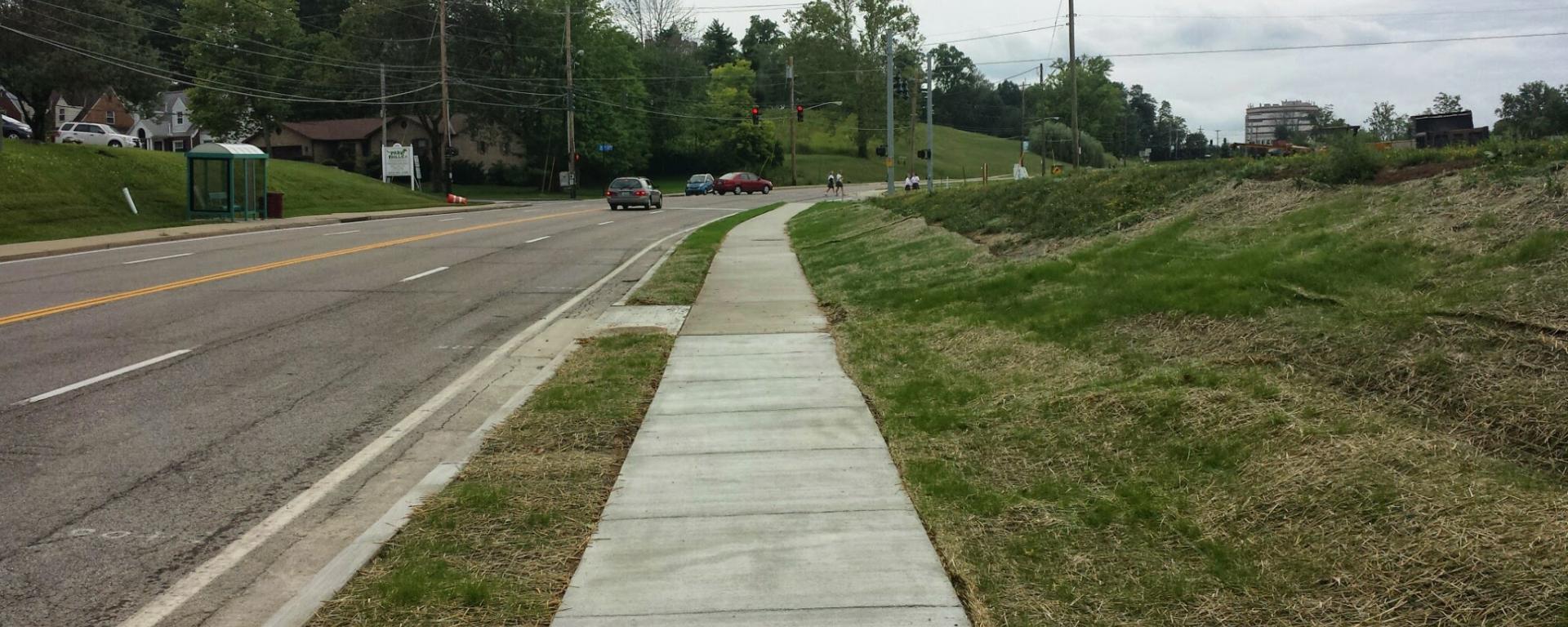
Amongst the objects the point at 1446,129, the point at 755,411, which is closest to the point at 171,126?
the point at 1446,129

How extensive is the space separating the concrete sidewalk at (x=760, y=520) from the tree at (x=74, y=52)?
53685 mm

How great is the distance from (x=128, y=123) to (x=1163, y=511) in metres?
145

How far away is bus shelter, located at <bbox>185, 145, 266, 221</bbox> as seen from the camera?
111ft

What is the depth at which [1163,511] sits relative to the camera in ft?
17.3

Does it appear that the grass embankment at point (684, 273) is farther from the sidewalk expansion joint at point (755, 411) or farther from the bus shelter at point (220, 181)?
the bus shelter at point (220, 181)

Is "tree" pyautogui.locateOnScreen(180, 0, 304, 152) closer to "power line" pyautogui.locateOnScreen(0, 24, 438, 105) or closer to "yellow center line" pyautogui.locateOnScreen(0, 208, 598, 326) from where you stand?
"power line" pyautogui.locateOnScreen(0, 24, 438, 105)

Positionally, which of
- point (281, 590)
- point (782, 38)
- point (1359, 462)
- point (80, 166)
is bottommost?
point (281, 590)

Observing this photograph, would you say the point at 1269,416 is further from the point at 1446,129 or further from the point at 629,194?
the point at 629,194

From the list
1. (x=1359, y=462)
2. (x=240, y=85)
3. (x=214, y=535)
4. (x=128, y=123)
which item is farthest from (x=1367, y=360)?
(x=128, y=123)

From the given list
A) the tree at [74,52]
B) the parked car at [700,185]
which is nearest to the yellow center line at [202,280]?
the tree at [74,52]

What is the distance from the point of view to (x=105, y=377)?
9570 mm

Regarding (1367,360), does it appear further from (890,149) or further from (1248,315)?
(890,149)

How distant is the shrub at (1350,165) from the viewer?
1088cm

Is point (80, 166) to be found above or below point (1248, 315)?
above
